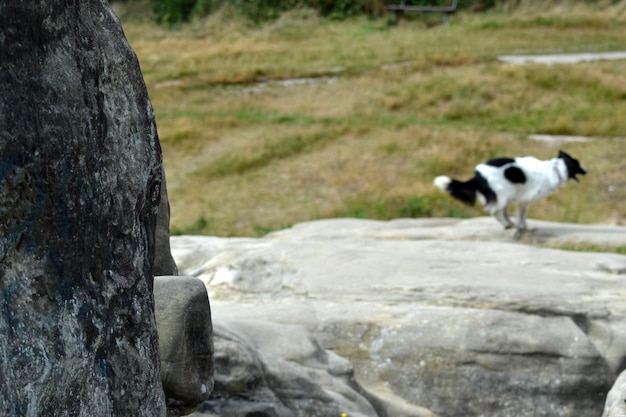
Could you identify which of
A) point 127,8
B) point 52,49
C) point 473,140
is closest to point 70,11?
point 52,49

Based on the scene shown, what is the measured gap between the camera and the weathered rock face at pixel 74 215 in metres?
3.64

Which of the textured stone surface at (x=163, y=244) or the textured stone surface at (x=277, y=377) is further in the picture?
the textured stone surface at (x=277, y=377)

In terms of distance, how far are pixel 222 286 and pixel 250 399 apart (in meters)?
3.62

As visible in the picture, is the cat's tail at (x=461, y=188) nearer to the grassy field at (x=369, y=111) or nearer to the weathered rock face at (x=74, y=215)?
the grassy field at (x=369, y=111)

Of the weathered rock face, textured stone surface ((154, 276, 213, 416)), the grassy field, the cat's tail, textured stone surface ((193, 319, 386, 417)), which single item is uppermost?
the weathered rock face

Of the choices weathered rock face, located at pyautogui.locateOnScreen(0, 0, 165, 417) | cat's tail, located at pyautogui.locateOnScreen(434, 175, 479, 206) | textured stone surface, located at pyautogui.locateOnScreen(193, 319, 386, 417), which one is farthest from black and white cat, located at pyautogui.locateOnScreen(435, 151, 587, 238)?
weathered rock face, located at pyautogui.locateOnScreen(0, 0, 165, 417)

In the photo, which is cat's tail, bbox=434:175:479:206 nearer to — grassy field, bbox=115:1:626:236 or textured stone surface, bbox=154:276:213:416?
grassy field, bbox=115:1:626:236

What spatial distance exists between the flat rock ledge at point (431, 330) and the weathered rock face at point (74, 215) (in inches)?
91.0

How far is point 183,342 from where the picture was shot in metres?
5.07

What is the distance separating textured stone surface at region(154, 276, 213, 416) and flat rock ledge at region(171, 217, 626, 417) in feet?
3.68

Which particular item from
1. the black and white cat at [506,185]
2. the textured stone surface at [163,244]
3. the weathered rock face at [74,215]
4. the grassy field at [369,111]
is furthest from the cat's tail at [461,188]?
the weathered rock face at [74,215]

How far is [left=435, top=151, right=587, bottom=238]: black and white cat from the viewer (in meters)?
12.4

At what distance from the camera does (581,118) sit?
20.0m

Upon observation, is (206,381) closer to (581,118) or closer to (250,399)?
(250,399)
